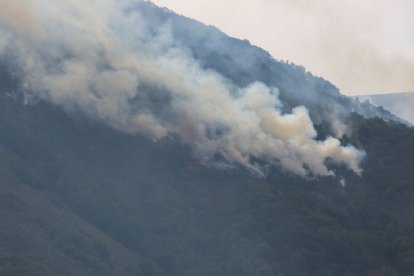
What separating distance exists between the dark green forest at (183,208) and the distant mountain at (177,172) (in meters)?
0.23

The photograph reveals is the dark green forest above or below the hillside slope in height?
above

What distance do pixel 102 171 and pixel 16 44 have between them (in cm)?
2989

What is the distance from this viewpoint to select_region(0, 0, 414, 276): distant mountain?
121938 millimetres

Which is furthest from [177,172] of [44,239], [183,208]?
[44,239]

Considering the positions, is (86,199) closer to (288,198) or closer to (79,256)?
(79,256)

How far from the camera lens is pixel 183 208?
450ft

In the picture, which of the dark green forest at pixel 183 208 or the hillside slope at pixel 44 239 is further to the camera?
the dark green forest at pixel 183 208

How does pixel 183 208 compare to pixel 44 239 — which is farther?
pixel 183 208

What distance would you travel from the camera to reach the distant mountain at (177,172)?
400 feet

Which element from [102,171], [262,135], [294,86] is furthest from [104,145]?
[294,86]

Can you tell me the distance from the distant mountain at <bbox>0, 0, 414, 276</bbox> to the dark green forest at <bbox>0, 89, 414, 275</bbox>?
0.23 meters

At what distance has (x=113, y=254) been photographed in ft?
385

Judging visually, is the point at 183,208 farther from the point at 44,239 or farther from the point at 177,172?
the point at 44,239

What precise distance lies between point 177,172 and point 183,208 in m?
10.1
